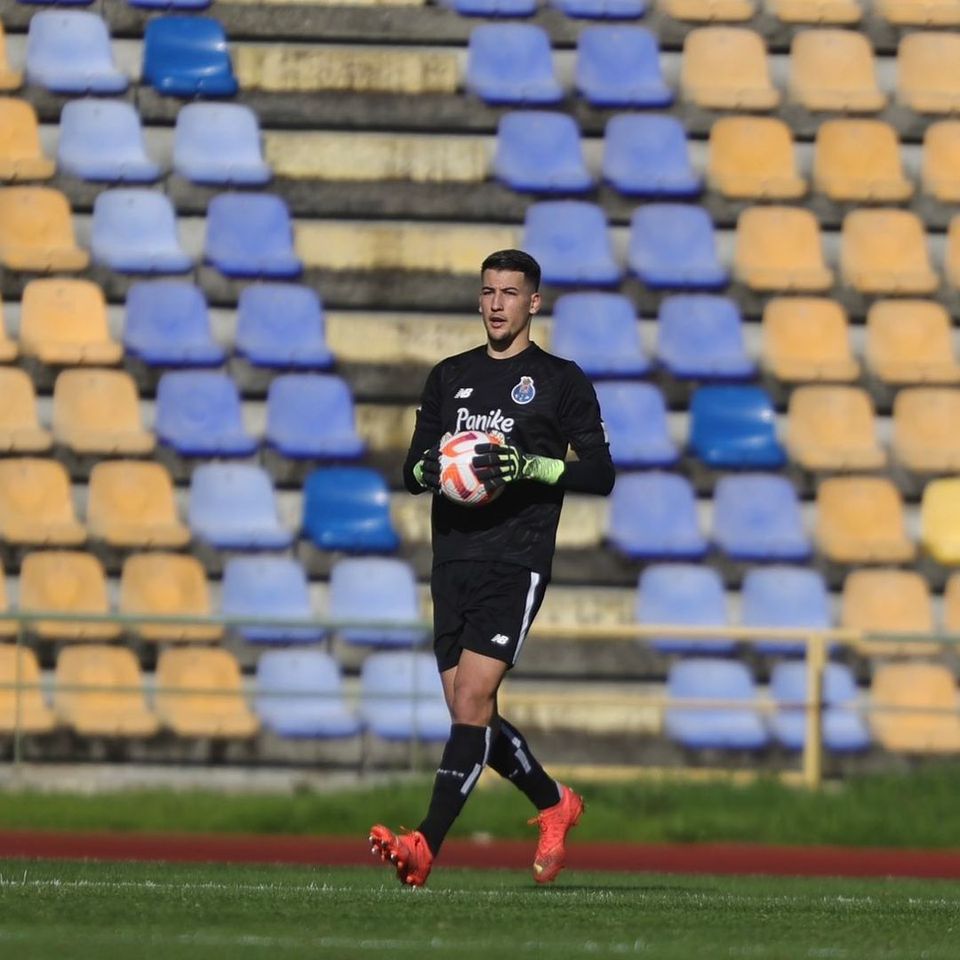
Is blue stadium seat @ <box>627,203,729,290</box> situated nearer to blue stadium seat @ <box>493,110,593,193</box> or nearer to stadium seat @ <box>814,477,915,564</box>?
blue stadium seat @ <box>493,110,593,193</box>

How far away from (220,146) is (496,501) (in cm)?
809

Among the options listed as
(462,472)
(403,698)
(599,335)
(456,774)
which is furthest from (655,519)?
(462,472)

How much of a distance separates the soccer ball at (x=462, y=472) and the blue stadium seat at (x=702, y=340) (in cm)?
756

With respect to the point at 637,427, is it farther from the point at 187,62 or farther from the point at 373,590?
the point at 187,62

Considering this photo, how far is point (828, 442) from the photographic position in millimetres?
13352

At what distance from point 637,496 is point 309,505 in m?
1.94

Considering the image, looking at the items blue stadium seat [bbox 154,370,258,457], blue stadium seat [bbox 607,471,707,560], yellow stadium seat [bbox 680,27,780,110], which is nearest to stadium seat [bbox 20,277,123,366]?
blue stadium seat [bbox 154,370,258,457]

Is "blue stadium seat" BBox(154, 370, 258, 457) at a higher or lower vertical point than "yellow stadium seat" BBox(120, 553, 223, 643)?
higher

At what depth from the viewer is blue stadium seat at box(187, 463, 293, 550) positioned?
42.2 feet

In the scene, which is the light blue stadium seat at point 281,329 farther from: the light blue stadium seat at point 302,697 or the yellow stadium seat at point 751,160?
the yellow stadium seat at point 751,160

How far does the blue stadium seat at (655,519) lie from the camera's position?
1290cm

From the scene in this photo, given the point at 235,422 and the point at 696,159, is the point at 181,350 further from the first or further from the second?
the point at 696,159

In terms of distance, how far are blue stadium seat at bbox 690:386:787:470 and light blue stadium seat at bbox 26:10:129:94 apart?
429 centimetres

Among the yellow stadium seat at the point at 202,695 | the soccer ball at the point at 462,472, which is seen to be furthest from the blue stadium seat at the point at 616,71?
the soccer ball at the point at 462,472
